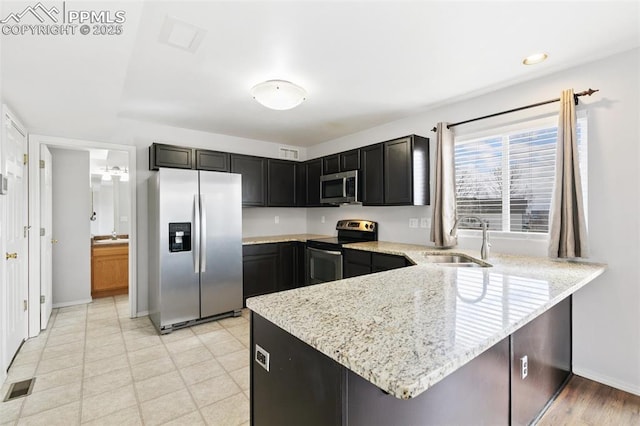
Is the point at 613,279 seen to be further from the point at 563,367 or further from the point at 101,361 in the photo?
the point at 101,361

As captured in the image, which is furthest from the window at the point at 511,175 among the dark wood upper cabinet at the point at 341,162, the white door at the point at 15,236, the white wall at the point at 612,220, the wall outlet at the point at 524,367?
the white door at the point at 15,236

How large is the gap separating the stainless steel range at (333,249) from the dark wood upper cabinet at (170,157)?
1908 mm

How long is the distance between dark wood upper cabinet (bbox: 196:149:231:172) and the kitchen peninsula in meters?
2.90

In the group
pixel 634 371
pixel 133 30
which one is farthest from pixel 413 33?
pixel 634 371

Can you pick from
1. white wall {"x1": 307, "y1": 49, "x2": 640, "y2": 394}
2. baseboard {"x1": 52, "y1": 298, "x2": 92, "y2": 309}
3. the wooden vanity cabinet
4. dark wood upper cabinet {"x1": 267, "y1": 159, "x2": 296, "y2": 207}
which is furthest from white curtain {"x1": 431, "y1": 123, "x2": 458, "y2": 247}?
baseboard {"x1": 52, "y1": 298, "x2": 92, "y2": 309}

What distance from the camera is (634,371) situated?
2096mm

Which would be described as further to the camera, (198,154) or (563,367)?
(198,154)

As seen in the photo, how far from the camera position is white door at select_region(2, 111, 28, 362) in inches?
94.0

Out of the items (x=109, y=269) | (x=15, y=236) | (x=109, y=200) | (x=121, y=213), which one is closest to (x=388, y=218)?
(x=15, y=236)

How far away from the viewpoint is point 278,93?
2475 millimetres

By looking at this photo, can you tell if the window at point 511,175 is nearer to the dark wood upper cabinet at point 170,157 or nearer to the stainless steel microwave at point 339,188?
the stainless steel microwave at point 339,188

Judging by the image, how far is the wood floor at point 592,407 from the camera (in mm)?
1821

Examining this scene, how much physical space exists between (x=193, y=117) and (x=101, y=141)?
3.65 ft

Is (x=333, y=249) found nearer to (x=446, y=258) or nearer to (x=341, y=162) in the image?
(x=341, y=162)
